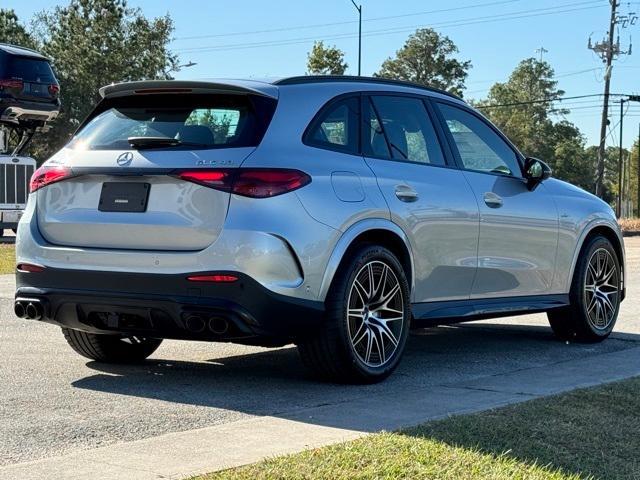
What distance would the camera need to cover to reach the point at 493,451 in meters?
4.69

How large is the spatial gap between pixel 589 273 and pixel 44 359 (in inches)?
168

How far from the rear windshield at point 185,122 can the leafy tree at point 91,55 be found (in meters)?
56.6

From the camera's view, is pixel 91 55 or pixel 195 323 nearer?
pixel 195 323

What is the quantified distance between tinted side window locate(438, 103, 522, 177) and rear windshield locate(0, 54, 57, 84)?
1772 centimetres

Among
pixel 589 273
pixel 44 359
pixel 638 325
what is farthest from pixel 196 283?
pixel 638 325

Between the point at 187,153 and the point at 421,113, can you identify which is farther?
the point at 421,113

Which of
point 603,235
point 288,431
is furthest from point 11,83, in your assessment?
point 288,431

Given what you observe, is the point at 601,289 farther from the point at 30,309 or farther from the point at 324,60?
the point at 324,60

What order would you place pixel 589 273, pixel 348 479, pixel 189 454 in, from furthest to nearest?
pixel 589 273
pixel 189 454
pixel 348 479

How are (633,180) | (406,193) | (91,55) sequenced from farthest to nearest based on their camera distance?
(633,180), (91,55), (406,193)

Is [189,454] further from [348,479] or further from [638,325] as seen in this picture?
[638,325]

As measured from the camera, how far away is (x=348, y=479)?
13.8 ft

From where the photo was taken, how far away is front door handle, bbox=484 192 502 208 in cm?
763

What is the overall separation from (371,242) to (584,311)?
2711 mm
